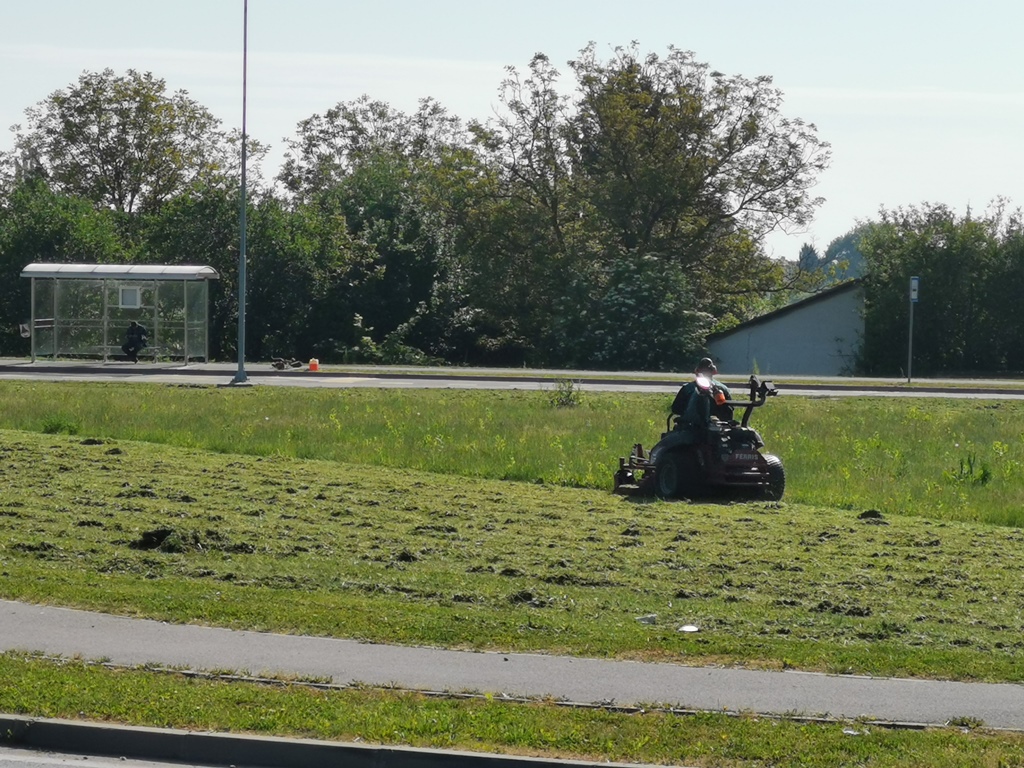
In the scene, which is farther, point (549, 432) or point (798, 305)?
point (798, 305)

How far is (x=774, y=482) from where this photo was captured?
59.2 ft

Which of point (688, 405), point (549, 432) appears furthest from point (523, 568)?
point (549, 432)

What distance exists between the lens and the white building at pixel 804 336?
5594cm

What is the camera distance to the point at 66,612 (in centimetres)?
989

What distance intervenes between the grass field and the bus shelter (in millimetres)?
21617

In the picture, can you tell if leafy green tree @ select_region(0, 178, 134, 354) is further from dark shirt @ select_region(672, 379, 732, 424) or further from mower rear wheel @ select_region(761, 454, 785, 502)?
mower rear wheel @ select_region(761, 454, 785, 502)

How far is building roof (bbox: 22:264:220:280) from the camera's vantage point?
46656 mm

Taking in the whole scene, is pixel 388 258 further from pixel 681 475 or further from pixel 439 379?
pixel 681 475

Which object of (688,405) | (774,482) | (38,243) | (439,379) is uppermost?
(38,243)

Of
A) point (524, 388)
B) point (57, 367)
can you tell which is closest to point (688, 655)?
point (524, 388)

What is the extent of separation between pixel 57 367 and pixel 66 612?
35634mm

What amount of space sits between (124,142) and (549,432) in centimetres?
4970

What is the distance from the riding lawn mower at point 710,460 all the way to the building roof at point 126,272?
101 ft

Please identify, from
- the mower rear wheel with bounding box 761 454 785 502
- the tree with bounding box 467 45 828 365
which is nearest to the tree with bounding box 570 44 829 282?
the tree with bounding box 467 45 828 365
